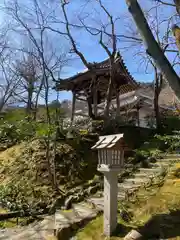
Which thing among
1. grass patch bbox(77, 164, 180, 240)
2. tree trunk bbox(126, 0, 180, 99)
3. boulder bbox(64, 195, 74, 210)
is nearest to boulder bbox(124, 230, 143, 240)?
grass patch bbox(77, 164, 180, 240)

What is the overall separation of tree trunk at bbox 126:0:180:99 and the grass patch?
5.63 feet

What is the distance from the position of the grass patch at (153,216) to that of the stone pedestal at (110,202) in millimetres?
117

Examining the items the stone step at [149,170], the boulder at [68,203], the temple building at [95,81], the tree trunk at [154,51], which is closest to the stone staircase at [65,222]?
the boulder at [68,203]

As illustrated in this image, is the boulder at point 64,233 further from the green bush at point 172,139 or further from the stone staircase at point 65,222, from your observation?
the green bush at point 172,139

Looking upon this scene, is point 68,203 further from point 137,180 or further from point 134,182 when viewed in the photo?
point 137,180

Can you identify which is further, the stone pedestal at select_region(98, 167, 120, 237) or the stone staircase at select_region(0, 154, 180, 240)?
the stone staircase at select_region(0, 154, 180, 240)

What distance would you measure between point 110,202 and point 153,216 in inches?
25.7

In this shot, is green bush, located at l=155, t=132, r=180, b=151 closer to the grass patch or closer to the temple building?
the grass patch

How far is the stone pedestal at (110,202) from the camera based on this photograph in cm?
365

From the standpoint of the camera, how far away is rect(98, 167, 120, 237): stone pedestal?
3.65 meters

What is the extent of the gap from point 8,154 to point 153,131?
7.26 metres

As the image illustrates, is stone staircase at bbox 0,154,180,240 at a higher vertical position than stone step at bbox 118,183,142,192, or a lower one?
lower

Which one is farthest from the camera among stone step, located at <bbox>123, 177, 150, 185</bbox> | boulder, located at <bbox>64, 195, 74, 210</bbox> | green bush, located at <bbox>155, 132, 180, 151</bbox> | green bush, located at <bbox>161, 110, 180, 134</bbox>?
green bush, located at <bbox>161, 110, 180, 134</bbox>

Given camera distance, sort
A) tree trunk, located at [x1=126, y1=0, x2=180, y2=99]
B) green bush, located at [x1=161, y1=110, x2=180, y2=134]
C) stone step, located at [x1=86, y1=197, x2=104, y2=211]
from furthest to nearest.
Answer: green bush, located at [x1=161, y1=110, x2=180, y2=134] → stone step, located at [x1=86, y1=197, x2=104, y2=211] → tree trunk, located at [x1=126, y1=0, x2=180, y2=99]
